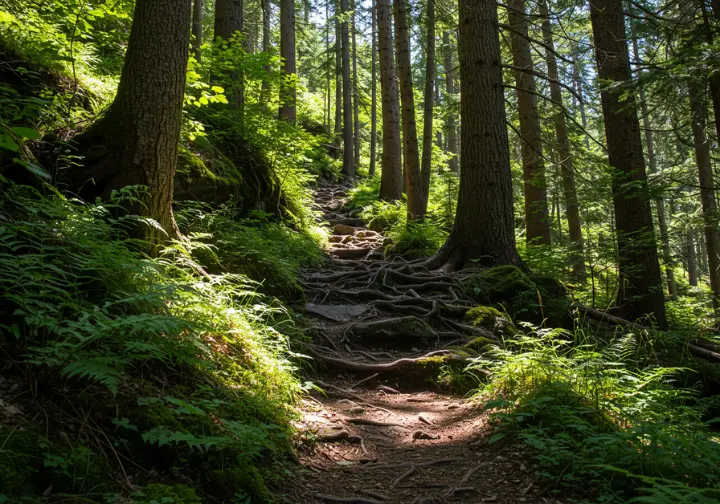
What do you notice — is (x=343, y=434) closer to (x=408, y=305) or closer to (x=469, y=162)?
(x=408, y=305)

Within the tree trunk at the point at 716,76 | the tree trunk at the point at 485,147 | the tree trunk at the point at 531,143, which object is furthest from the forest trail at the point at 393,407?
the tree trunk at the point at 716,76

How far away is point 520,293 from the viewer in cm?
733

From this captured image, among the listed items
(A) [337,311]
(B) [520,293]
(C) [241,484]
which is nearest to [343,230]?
(A) [337,311]

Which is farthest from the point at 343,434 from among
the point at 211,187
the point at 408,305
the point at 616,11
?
the point at 616,11

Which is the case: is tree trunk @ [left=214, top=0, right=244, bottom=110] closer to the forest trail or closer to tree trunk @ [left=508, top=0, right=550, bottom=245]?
the forest trail

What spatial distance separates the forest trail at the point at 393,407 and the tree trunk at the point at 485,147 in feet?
3.27

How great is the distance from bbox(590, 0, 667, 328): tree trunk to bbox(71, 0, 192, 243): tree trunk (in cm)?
672

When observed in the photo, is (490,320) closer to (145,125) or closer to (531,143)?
(145,125)

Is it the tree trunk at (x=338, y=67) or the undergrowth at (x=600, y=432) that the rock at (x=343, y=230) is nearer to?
the undergrowth at (x=600, y=432)

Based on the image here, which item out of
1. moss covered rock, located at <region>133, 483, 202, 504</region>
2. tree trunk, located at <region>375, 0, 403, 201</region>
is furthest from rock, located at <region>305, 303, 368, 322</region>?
tree trunk, located at <region>375, 0, 403, 201</region>

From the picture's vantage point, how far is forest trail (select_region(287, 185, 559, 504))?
3236mm

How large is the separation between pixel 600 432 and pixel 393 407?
7.15ft

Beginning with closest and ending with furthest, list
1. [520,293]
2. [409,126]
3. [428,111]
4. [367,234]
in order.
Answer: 1. [520,293]
2. [409,126]
3. [367,234]
4. [428,111]

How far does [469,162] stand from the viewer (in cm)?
826
